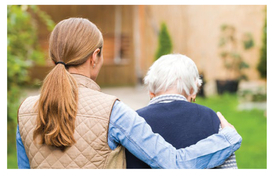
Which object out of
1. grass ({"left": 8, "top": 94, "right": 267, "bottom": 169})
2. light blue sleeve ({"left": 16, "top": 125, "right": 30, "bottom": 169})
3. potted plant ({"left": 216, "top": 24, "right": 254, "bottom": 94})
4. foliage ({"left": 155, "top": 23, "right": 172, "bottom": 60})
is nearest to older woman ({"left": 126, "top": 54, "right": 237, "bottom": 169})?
light blue sleeve ({"left": 16, "top": 125, "right": 30, "bottom": 169})

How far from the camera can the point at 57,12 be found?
48.7ft

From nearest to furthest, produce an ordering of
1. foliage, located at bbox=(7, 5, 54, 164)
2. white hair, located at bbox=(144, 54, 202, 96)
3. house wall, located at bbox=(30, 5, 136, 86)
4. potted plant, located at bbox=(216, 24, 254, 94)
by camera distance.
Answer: white hair, located at bbox=(144, 54, 202, 96) → foliage, located at bbox=(7, 5, 54, 164) → potted plant, located at bbox=(216, 24, 254, 94) → house wall, located at bbox=(30, 5, 136, 86)

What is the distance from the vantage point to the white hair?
70.4 inches

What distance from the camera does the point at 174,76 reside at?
1784mm

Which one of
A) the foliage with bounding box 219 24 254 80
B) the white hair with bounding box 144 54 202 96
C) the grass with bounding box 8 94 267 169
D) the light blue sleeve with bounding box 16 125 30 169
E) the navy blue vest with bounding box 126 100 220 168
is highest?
the foliage with bounding box 219 24 254 80

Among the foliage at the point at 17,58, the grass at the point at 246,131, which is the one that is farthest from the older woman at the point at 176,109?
the foliage at the point at 17,58

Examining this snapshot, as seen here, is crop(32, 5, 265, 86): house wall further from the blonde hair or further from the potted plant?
the blonde hair

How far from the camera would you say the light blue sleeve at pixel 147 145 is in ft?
4.92

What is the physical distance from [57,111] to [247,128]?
247 inches

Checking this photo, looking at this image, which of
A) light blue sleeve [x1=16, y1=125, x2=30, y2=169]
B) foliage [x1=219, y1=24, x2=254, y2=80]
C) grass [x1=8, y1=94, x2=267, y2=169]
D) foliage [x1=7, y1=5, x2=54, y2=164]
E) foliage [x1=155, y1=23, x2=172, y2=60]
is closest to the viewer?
light blue sleeve [x1=16, y1=125, x2=30, y2=169]

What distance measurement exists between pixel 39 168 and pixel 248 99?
9975 mm

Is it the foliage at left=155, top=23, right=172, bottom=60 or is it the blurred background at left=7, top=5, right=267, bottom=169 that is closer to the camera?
the foliage at left=155, top=23, right=172, bottom=60

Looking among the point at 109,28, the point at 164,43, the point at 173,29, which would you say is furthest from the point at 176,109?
the point at 173,29

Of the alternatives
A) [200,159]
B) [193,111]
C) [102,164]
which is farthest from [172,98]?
[102,164]
